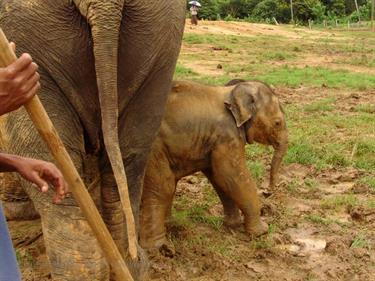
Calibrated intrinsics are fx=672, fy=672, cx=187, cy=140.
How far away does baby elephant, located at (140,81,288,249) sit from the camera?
12.5ft

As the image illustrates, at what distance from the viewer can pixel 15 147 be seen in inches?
96.3

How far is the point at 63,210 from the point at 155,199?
142 cm

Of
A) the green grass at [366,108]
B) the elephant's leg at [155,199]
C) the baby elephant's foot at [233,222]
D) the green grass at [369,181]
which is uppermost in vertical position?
the elephant's leg at [155,199]

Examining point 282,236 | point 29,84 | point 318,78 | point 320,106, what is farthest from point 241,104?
point 318,78

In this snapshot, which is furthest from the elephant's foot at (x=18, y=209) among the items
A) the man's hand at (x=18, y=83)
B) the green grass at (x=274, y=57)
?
the green grass at (x=274, y=57)

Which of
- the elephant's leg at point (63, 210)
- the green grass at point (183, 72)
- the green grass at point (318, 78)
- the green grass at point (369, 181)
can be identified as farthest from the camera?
the green grass at point (183, 72)

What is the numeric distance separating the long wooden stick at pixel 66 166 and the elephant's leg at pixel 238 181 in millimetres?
2073

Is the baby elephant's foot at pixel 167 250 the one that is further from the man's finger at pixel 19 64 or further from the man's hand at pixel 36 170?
the man's finger at pixel 19 64

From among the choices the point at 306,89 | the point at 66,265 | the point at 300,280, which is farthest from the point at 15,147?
the point at 306,89

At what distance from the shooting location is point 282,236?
13.5ft

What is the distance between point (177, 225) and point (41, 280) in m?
1.03

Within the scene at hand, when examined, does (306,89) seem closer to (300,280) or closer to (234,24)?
(300,280)

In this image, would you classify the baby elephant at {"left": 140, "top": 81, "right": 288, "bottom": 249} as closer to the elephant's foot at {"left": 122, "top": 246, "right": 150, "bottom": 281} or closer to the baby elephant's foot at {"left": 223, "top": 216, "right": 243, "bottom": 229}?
the baby elephant's foot at {"left": 223, "top": 216, "right": 243, "bottom": 229}

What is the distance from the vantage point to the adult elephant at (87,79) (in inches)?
89.3
